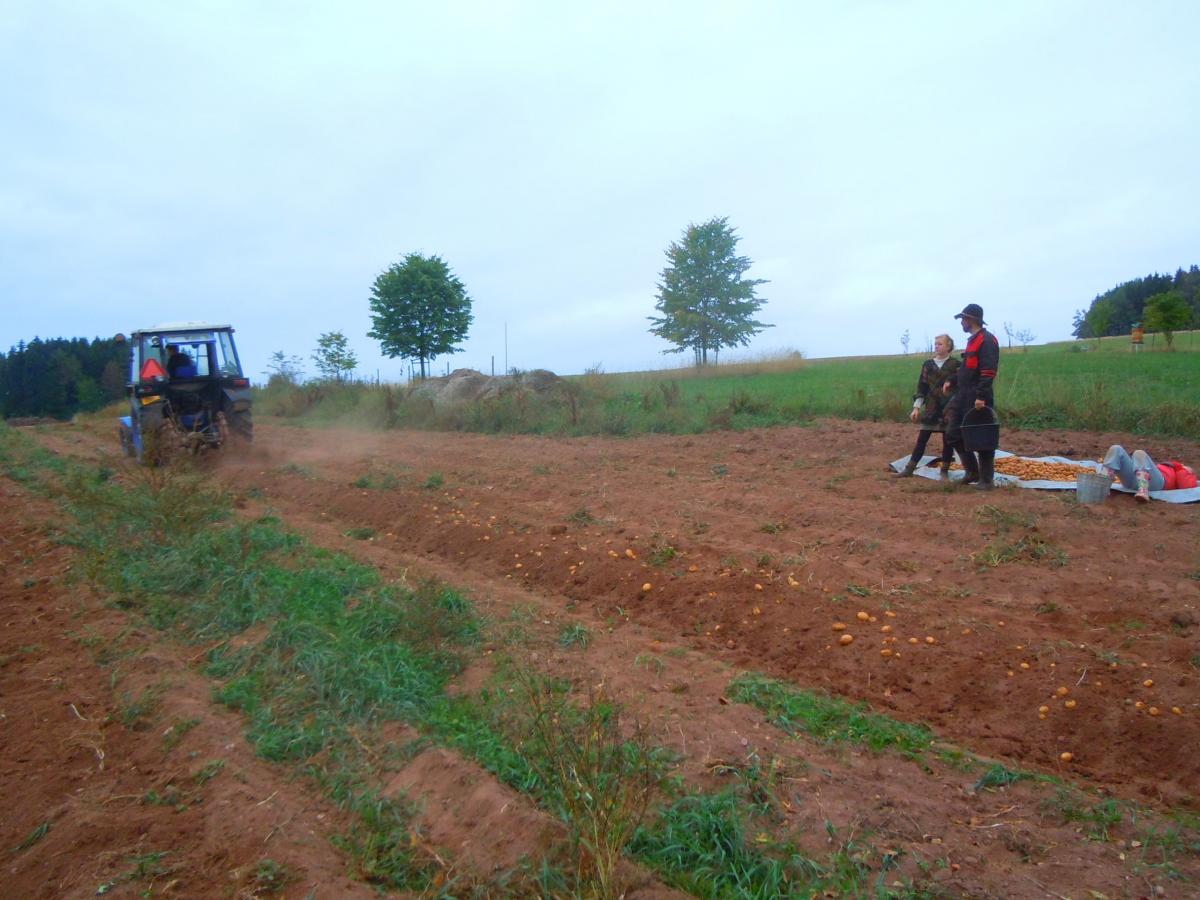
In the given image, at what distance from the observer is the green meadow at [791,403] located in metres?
12.8

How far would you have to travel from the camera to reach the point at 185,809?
323 centimetres

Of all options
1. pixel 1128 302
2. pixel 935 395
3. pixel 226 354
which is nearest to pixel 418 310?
pixel 226 354

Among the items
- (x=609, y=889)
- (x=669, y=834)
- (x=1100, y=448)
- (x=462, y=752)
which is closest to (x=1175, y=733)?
(x=669, y=834)

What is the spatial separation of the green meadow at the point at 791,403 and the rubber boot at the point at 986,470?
4767mm

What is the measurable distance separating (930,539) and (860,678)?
2609 millimetres

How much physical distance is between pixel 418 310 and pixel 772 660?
94.1 ft

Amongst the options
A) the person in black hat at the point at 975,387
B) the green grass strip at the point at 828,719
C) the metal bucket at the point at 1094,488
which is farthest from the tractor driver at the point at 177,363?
the metal bucket at the point at 1094,488

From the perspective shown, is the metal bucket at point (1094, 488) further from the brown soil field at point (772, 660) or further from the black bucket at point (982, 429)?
the black bucket at point (982, 429)

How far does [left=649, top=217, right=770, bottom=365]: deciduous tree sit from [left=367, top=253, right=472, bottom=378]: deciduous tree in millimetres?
19043

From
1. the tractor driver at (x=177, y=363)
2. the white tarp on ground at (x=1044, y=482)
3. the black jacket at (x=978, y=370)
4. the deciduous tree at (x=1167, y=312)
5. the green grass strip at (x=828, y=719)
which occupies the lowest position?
the green grass strip at (x=828, y=719)

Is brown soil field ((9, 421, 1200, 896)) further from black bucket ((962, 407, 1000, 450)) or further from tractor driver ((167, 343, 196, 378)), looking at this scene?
tractor driver ((167, 343, 196, 378))

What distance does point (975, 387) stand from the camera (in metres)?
8.48

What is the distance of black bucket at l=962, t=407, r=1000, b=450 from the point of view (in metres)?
8.34

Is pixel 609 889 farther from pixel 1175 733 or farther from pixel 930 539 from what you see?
pixel 930 539
